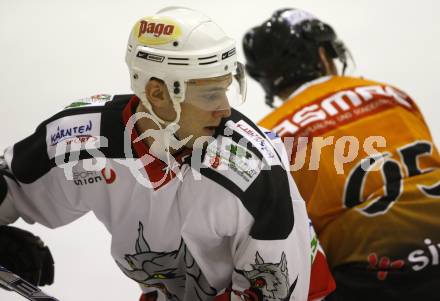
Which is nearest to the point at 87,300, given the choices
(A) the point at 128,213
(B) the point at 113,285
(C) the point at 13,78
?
(B) the point at 113,285

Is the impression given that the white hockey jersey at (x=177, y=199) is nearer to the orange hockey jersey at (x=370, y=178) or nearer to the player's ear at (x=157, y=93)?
the player's ear at (x=157, y=93)

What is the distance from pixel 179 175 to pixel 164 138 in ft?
0.30

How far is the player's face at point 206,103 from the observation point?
1679 mm

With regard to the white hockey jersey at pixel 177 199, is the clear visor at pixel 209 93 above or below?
above

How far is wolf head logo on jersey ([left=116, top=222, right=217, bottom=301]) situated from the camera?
1884mm

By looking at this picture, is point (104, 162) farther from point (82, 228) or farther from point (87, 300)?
point (82, 228)

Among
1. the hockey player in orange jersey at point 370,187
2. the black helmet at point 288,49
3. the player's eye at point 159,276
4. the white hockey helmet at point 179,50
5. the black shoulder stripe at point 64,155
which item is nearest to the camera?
the white hockey helmet at point 179,50

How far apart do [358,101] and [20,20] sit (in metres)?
2.35

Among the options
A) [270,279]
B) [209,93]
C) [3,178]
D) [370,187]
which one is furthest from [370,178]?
[3,178]

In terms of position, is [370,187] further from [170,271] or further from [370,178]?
[170,271]

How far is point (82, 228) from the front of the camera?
2.72 m

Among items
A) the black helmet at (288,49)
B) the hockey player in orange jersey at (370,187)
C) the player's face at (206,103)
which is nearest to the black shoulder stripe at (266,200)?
the player's face at (206,103)

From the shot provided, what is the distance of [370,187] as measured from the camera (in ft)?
7.13

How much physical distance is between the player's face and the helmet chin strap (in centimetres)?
3
